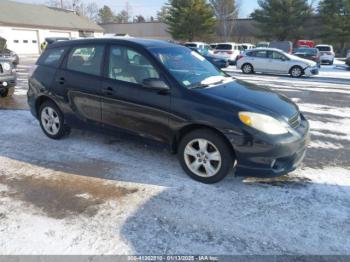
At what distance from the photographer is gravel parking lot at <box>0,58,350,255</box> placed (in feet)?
9.52

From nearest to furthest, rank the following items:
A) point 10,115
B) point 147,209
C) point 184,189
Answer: point 147,209
point 184,189
point 10,115

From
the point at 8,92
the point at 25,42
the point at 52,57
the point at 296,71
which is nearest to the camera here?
the point at 52,57

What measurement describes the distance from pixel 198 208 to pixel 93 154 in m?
2.14

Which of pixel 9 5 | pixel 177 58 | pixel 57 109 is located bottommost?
pixel 57 109

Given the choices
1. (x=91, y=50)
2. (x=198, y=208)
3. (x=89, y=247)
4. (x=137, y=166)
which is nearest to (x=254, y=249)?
(x=198, y=208)

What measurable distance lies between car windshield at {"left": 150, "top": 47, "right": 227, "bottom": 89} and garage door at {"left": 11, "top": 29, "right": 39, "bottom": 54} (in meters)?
→ 36.6

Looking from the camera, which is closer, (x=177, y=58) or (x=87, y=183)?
(x=87, y=183)

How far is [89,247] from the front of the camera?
285 centimetres

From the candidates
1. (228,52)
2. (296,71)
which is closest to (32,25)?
(228,52)

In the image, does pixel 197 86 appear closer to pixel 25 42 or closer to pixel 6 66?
pixel 6 66

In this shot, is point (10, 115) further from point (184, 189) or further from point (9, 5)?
point (9, 5)

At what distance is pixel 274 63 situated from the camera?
17.3 meters

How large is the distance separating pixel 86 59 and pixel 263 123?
2832mm

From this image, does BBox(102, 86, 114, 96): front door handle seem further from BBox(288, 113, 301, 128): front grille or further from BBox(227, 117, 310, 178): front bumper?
BBox(288, 113, 301, 128): front grille
